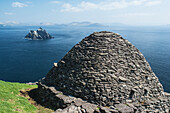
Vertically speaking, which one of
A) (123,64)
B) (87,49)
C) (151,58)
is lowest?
(151,58)

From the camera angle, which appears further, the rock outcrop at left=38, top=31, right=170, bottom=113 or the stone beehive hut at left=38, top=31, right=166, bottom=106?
the stone beehive hut at left=38, top=31, right=166, bottom=106

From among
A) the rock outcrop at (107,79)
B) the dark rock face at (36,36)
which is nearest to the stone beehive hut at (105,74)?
the rock outcrop at (107,79)

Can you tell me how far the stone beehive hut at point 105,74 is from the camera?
14.0 m

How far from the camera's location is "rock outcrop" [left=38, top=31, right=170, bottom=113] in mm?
13905

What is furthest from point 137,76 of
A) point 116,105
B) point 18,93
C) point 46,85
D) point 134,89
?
point 18,93

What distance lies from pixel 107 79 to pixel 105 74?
58 centimetres

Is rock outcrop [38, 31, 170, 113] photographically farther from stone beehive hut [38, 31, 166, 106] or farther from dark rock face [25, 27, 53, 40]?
dark rock face [25, 27, 53, 40]

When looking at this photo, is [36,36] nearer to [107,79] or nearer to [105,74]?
[105,74]

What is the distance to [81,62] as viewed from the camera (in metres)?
15.6

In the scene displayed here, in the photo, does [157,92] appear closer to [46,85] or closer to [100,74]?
[100,74]

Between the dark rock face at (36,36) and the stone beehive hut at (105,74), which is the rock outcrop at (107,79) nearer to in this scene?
the stone beehive hut at (105,74)

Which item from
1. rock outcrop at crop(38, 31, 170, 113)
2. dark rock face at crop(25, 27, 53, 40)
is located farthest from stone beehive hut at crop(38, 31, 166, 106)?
dark rock face at crop(25, 27, 53, 40)

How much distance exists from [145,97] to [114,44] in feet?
22.8

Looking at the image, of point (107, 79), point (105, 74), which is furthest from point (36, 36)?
point (107, 79)
